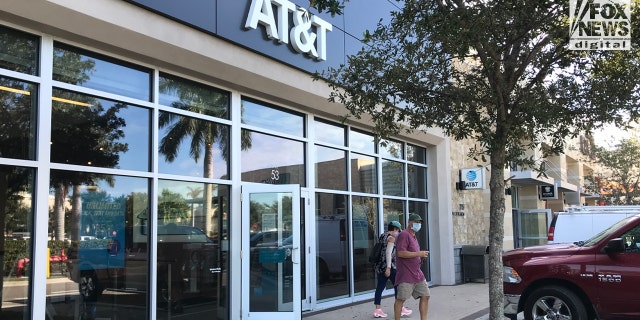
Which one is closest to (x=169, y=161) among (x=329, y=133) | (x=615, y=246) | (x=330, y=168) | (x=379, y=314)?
(x=330, y=168)

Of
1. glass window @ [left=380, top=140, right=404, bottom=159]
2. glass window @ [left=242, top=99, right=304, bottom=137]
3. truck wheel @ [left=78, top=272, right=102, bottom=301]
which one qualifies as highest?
glass window @ [left=242, top=99, right=304, bottom=137]

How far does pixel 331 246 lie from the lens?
444 inches

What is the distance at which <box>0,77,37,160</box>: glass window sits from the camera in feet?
20.2

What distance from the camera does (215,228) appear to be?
8562 millimetres

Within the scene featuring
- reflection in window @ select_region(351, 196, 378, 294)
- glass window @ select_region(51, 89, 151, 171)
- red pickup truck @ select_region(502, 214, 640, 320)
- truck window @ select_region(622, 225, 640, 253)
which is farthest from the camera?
reflection in window @ select_region(351, 196, 378, 294)

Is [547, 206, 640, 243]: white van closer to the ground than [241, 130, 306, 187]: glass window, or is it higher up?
closer to the ground

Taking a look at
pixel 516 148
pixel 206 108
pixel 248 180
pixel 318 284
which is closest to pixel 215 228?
pixel 248 180

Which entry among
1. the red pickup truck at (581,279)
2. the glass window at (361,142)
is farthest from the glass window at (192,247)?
the red pickup truck at (581,279)

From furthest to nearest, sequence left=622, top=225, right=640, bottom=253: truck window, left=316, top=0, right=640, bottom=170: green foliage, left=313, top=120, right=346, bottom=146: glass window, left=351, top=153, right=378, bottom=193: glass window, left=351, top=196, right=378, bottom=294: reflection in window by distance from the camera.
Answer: left=351, top=153, right=378, bottom=193: glass window, left=351, top=196, right=378, bottom=294: reflection in window, left=313, top=120, right=346, bottom=146: glass window, left=622, top=225, right=640, bottom=253: truck window, left=316, top=0, right=640, bottom=170: green foliage

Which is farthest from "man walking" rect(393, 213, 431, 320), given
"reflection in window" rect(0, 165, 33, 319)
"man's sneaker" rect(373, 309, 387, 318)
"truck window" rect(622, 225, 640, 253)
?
"reflection in window" rect(0, 165, 33, 319)

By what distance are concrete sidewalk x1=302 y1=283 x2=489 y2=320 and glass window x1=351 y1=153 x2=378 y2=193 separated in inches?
99.7

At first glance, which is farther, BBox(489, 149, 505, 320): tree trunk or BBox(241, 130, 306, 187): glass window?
BBox(241, 130, 306, 187): glass window

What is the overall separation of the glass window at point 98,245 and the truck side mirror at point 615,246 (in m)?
6.55

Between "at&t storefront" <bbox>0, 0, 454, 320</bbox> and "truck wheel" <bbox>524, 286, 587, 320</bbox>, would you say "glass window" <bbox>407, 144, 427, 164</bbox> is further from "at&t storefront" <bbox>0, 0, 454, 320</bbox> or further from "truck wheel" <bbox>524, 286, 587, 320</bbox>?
"truck wheel" <bbox>524, 286, 587, 320</bbox>
